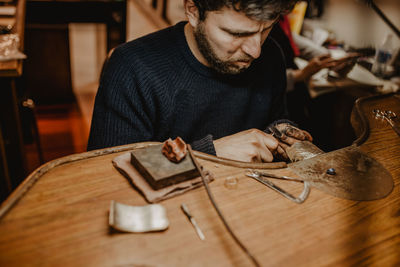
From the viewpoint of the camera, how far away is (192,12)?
1392 millimetres

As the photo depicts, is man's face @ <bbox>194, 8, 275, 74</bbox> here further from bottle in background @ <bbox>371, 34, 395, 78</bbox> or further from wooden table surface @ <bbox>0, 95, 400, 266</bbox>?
bottle in background @ <bbox>371, 34, 395, 78</bbox>

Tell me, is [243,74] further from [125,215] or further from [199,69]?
[125,215]

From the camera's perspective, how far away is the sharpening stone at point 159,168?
0.85 metres

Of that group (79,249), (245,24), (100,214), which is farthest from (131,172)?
(245,24)

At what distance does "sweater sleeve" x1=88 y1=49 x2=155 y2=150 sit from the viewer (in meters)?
1.32

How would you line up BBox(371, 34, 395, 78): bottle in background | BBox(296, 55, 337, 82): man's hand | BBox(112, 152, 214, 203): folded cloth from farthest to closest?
BBox(371, 34, 395, 78): bottle in background, BBox(296, 55, 337, 82): man's hand, BBox(112, 152, 214, 203): folded cloth

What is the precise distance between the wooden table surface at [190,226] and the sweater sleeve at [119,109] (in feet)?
1.02

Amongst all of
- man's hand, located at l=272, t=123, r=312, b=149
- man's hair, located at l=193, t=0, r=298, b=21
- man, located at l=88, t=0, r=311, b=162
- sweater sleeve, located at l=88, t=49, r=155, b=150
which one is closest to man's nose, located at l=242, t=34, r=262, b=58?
man, located at l=88, t=0, r=311, b=162

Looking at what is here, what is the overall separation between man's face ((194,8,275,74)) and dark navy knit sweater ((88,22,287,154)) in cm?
10

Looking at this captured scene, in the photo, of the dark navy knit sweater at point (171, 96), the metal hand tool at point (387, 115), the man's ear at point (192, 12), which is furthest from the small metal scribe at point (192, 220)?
the metal hand tool at point (387, 115)

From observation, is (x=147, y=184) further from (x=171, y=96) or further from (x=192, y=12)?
(x=192, y=12)

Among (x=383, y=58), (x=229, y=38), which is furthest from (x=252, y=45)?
(x=383, y=58)

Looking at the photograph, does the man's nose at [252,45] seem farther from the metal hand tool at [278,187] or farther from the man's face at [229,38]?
the metal hand tool at [278,187]

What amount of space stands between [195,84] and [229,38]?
0.28 m
